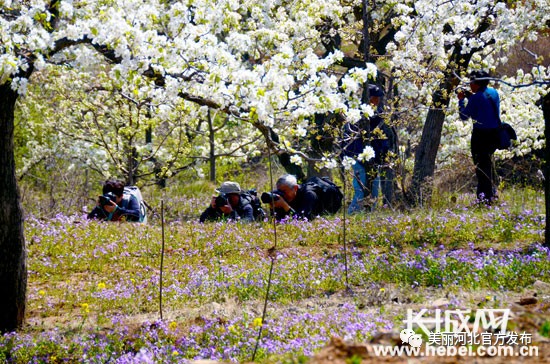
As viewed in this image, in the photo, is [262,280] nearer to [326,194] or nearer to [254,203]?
[326,194]

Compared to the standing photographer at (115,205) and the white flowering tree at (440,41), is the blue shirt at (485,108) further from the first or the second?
the standing photographer at (115,205)

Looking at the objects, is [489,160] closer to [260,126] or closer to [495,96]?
[495,96]

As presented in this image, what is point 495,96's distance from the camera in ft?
38.0

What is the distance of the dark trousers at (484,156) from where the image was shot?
1178cm

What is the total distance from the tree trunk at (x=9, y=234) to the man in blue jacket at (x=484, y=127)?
274 inches

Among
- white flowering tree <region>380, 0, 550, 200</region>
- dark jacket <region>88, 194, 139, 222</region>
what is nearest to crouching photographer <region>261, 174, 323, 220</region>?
white flowering tree <region>380, 0, 550, 200</region>

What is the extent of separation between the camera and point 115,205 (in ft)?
41.9

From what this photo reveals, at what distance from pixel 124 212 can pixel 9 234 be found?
5641mm

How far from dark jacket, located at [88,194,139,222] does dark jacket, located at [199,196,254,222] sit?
3.90ft

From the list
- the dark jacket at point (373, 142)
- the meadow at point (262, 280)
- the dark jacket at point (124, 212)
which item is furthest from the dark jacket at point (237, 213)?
the dark jacket at point (373, 142)

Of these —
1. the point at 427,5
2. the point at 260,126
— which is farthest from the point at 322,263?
the point at 427,5

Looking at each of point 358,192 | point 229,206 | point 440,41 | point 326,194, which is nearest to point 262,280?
point 229,206

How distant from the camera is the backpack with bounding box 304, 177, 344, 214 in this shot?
12.6 m

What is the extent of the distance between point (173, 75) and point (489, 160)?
6.26 meters
